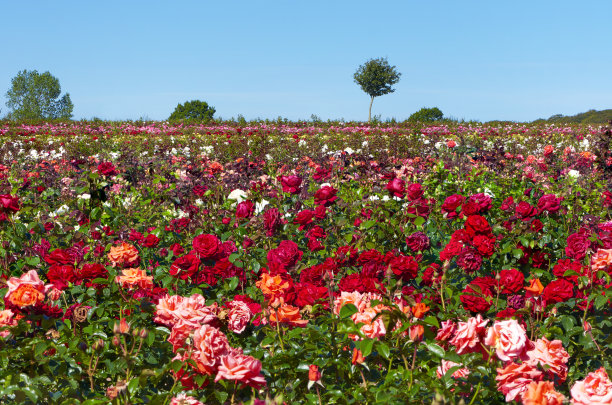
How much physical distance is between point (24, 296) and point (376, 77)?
43051 millimetres

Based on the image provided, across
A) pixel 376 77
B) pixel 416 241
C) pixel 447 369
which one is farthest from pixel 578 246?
pixel 376 77

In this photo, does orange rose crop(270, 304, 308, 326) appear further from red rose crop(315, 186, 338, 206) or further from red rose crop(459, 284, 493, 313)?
red rose crop(315, 186, 338, 206)

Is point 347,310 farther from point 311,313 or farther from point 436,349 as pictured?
point 311,313

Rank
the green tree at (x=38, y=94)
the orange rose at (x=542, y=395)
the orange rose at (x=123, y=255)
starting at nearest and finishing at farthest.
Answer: the orange rose at (x=542, y=395) < the orange rose at (x=123, y=255) < the green tree at (x=38, y=94)

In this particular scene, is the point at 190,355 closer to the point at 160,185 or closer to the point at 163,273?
the point at 163,273

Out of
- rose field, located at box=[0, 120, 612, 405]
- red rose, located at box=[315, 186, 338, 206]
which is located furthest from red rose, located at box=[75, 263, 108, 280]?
red rose, located at box=[315, 186, 338, 206]

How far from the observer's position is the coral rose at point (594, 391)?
1604 mm

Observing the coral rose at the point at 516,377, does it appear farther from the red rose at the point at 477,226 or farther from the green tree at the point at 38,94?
the green tree at the point at 38,94

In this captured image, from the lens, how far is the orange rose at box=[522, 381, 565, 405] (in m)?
1.58

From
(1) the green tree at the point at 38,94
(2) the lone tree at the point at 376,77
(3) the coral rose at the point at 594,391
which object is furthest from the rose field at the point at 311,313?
(1) the green tree at the point at 38,94

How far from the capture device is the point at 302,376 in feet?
7.37

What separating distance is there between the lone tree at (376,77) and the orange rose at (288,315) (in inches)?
1623

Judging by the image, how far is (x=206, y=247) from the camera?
8.65ft

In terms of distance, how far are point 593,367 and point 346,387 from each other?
52.3 inches
